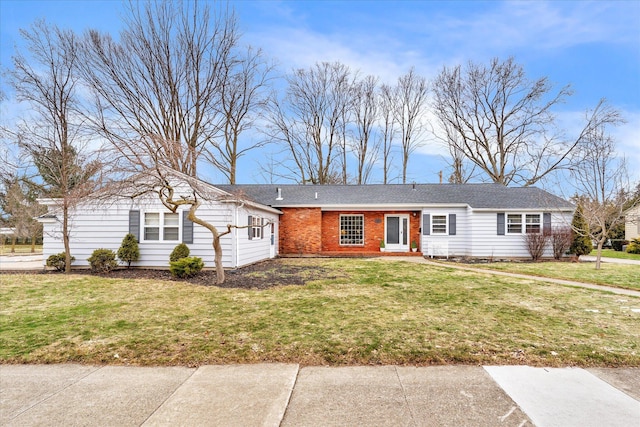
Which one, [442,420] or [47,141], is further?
[47,141]

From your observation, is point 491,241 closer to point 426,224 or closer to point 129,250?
point 426,224

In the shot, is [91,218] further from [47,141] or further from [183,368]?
[183,368]

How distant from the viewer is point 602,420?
9.06 feet

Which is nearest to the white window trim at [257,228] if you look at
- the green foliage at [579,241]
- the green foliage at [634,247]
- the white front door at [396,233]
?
the white front door at [396,233]

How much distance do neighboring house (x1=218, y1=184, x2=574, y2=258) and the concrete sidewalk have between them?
13442 mm

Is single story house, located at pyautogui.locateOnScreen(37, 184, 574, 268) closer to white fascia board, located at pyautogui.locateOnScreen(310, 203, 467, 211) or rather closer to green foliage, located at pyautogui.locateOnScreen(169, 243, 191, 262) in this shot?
white fascia board, located at pyautogui.locateOnScreen(310, 203, 467, 211)

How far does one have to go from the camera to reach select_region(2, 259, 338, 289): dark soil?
9.27 metres

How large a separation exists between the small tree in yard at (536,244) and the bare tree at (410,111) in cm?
1456

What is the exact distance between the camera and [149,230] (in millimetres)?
11961

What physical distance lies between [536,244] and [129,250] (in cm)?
1653

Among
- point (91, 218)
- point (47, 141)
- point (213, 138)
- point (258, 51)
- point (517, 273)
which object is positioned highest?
point (258, 51)

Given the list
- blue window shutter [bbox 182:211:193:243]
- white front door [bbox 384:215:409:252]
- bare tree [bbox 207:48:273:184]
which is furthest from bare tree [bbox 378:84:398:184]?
blue window shutter [bbox 182:211:193:243]

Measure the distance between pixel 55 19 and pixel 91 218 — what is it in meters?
8.58

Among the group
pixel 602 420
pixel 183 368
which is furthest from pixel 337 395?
pixel 602 420
